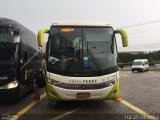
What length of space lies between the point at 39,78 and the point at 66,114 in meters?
8.43

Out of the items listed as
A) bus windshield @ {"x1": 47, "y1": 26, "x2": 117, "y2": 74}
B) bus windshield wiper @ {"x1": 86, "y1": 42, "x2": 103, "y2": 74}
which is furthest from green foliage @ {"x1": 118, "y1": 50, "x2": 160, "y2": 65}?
bus windshield wiper @ {"x1": 86, "y1": 42, "x2": 103, "y2": 74}

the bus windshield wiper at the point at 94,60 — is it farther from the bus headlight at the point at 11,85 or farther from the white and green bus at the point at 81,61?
the bus headlight at the point at 11,85

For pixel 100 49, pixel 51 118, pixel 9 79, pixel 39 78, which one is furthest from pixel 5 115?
pixel 39 78

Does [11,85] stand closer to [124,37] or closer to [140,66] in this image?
[124,37]

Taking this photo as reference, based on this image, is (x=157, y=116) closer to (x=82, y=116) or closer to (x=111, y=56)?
(x=82, y=116)

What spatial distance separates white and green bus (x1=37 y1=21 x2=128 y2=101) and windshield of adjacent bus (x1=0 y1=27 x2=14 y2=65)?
1510 millimetres

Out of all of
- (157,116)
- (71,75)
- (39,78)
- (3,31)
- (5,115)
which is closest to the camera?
(157,116)

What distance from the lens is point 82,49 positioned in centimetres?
1071

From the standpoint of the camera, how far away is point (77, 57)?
10.6 metres

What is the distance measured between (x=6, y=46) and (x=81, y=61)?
3125 mm

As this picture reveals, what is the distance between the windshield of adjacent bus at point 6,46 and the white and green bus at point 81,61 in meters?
1.51

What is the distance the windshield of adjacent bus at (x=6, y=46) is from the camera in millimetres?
11680

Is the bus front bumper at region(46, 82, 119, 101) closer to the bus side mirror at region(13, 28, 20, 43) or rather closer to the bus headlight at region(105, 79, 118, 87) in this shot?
the bus headlight at region(105, 79, 118, 87)

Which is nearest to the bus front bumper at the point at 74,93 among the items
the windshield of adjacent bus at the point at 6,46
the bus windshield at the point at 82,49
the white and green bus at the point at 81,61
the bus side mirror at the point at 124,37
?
the white and green bus at the point at 81,61
